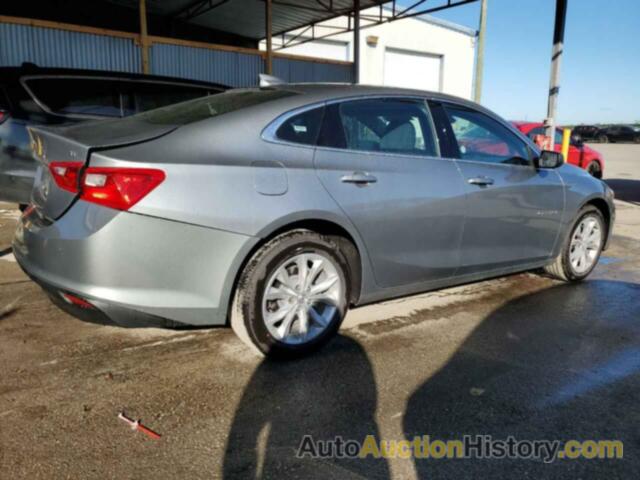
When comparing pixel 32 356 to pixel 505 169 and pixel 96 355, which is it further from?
pixel 505 169

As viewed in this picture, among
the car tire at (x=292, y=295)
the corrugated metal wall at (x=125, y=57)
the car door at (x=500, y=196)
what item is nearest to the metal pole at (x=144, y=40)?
the corrugated metal wall at (x=125, y=57)

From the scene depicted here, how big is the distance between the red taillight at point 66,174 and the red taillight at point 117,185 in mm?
38

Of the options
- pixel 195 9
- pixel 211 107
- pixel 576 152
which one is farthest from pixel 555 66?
pixel 195 9

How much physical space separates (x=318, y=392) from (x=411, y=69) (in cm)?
2220

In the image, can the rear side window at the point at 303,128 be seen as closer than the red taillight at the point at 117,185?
No

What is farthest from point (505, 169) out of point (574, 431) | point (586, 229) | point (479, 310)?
point (574, 431)

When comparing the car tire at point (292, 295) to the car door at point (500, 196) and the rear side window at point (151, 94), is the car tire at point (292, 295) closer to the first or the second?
the car door at point (500, 196)

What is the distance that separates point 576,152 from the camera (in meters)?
12.9

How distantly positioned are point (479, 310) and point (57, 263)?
2.94 metres

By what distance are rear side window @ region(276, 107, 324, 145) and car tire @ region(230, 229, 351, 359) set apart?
52 cm

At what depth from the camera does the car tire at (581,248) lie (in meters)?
4.84

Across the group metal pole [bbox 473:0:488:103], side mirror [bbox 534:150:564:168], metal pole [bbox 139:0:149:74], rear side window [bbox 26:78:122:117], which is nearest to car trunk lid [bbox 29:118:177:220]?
rear side window [bbox 26:78:122:117]

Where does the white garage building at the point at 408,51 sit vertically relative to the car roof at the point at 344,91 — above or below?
above

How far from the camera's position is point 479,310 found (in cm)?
420
